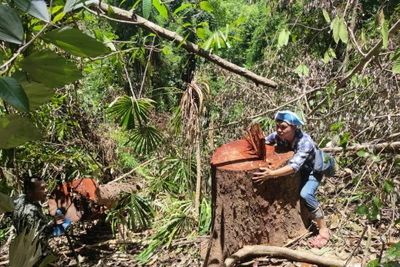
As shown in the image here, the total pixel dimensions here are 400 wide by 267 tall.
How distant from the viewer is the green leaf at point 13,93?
0.47 metres

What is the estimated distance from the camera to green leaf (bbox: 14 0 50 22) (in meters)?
0.50

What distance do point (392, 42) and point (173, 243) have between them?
3.82 meters

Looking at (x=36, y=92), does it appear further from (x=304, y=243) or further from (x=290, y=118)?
(x=304, y=243)

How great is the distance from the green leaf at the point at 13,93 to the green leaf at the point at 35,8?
3.6 inches

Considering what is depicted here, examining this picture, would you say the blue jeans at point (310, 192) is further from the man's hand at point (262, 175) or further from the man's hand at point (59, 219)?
the man's hand at point (59, 219)

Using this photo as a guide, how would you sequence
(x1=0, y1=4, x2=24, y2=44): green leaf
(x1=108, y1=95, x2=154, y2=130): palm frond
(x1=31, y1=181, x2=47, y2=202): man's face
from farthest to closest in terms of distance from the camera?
(x1=108, y1=95, x2=154, y2=130): palm frond, (x1=31, y1=181, x2=47, y2=202): man's face, (x1=0, y1=4, x2=24, y2=44): green leaf

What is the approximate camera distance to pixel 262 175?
126 inches

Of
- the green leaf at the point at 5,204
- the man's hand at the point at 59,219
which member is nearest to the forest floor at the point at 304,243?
the man's hand at the point at 59,219

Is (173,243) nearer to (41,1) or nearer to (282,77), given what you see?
(282,77)

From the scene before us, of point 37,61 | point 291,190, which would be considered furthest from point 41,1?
point 291,190

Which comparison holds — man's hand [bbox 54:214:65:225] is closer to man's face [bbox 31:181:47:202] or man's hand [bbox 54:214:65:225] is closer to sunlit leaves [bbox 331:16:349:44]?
man's face [bbox 31:181:47:202]

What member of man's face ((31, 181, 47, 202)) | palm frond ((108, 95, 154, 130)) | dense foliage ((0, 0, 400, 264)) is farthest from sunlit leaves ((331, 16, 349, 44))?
man's face ((31, 181, 47, 202))

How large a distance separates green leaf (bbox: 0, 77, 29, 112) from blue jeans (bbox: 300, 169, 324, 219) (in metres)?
3.23

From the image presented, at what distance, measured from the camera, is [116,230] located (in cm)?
605
